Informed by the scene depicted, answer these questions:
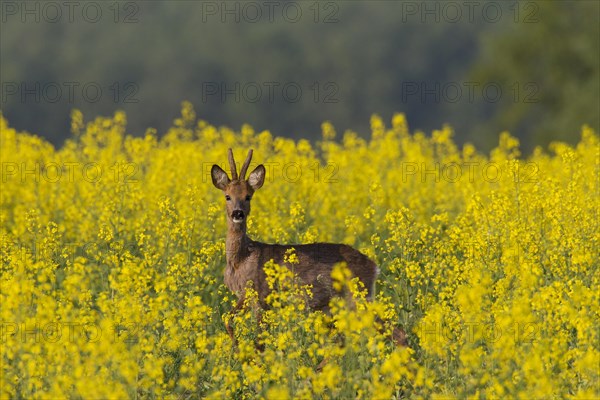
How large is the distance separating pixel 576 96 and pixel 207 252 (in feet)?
95.2

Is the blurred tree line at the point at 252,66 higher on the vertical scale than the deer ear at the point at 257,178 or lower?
higher

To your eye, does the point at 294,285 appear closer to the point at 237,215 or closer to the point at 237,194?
the point at 237,215

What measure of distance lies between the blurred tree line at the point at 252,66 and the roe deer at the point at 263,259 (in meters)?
71.3

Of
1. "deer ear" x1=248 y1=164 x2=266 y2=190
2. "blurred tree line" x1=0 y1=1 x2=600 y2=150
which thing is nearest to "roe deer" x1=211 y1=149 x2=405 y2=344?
"deer ear" x1=248 y1=164 x2=266 y2=190

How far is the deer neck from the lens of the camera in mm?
10367

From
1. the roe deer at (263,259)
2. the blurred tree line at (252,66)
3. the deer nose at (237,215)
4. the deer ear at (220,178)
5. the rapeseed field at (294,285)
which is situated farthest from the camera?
the blurred tree line at (252,66)

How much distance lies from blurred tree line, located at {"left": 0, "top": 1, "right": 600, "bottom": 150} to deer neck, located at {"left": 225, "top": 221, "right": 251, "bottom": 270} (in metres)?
71.3

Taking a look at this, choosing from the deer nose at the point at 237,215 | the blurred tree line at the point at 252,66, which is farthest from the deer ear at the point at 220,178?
the blurred tree line at the point at 252,66

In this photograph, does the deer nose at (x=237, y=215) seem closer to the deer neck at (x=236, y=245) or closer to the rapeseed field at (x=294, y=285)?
the deer neck at (x=236, y=245)

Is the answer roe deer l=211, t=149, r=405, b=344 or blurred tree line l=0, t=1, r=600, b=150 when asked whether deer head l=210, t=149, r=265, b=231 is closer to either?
roe deer l=211, t=149, r=405, b=344

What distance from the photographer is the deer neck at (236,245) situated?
10367mm

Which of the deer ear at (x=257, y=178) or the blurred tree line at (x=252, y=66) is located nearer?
the deer ear at (x=257, y=178)

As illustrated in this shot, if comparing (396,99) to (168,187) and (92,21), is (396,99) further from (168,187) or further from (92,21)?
(168,187)

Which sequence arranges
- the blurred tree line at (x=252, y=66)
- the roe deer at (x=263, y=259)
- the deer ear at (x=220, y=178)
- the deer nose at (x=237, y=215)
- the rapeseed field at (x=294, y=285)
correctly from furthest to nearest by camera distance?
the blurred tree line at (x=252, y=66)
the deer ear at (x=220, y=178)
the deer nose at (x=237, y=215)
the roe deer at (x=263, y=259)
the rapeseed field at (x=294, y=285)
